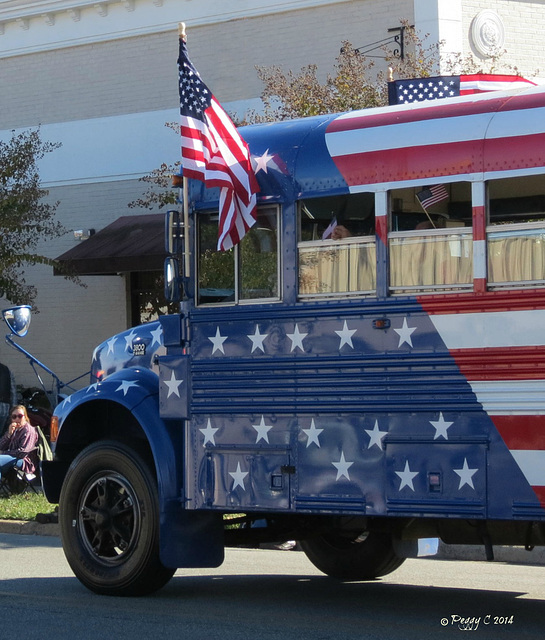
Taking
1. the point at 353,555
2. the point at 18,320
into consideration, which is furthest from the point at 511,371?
the point at 18,320

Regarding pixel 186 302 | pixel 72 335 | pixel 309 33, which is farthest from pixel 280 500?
pixel 72 335

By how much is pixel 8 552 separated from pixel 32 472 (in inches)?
145

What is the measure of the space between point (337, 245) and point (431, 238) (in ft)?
2.10

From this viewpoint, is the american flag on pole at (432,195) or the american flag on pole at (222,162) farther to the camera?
the american flag on pole at (222,162)

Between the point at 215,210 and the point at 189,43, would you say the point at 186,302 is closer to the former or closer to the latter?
the point at 215,210

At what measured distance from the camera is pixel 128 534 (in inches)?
326

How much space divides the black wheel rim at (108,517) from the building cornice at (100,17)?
549 inches

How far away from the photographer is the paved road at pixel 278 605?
23.5 feet

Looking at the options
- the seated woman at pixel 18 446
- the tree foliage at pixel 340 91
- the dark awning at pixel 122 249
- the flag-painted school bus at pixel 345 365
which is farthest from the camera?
the dark awning at pixel 122 249

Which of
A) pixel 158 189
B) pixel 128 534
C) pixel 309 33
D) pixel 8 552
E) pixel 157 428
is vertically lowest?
pixel 8 552

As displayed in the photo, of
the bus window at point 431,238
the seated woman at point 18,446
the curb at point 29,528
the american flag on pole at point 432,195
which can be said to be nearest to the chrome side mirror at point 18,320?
the curb at point 29,528

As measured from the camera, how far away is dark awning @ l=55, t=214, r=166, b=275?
65.6 ft

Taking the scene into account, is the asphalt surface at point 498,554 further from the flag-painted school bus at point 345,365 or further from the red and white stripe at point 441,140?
the red and white stripe at point 441,140

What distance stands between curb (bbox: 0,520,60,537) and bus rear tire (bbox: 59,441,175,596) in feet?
13.7
